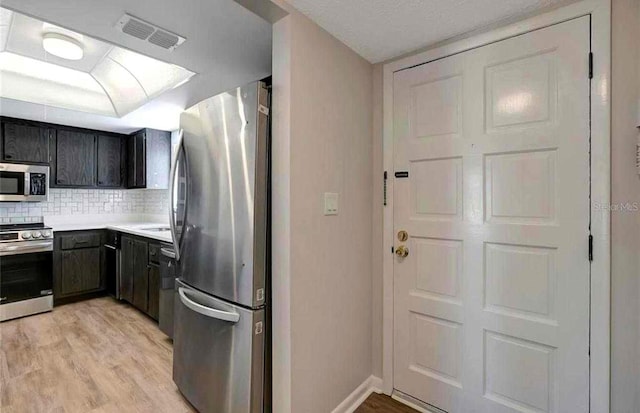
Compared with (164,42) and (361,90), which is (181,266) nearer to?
(164,42)

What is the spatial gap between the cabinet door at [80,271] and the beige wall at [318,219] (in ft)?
11.2

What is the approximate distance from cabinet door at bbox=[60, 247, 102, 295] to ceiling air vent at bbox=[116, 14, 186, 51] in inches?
119

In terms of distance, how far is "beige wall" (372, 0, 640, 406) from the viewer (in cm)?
124

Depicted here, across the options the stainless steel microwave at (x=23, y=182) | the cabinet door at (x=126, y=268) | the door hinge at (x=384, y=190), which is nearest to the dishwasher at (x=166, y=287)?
the cabinet door at (x=126, y=268)

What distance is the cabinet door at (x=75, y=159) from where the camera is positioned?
11.9ft

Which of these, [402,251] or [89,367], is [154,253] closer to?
[89,367]

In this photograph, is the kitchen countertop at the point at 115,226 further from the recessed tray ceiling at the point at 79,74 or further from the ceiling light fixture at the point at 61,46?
the ceiling light fixture at the point at 61,46

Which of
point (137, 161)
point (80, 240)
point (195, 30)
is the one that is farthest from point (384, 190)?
point (80, 240)

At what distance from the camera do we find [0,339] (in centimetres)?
267

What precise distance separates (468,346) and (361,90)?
1627mm

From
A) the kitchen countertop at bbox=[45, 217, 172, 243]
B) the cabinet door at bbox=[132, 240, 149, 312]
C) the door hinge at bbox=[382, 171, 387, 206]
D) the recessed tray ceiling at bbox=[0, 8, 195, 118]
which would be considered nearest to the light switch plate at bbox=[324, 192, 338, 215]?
the door hinge at bbox=[382, 171, 387, 206]

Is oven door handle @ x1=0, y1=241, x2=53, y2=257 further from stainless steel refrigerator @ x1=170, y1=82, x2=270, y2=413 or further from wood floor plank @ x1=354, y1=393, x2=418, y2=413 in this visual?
wood floor plank @ x1=354, y1=393, x2=418, y2=413

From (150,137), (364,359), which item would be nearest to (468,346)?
(364,359)

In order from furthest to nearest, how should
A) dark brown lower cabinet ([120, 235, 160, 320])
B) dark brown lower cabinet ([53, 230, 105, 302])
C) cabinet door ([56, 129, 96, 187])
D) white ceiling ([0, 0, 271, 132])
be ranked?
cabinet door ([56, 129, 96, 187]), dark brown lower cabinet ([53, 230, 105, 302]), dark brown lower cabinet ([120, 235, 160, 320]), white ceiling ([0, 0, 271, 132])
